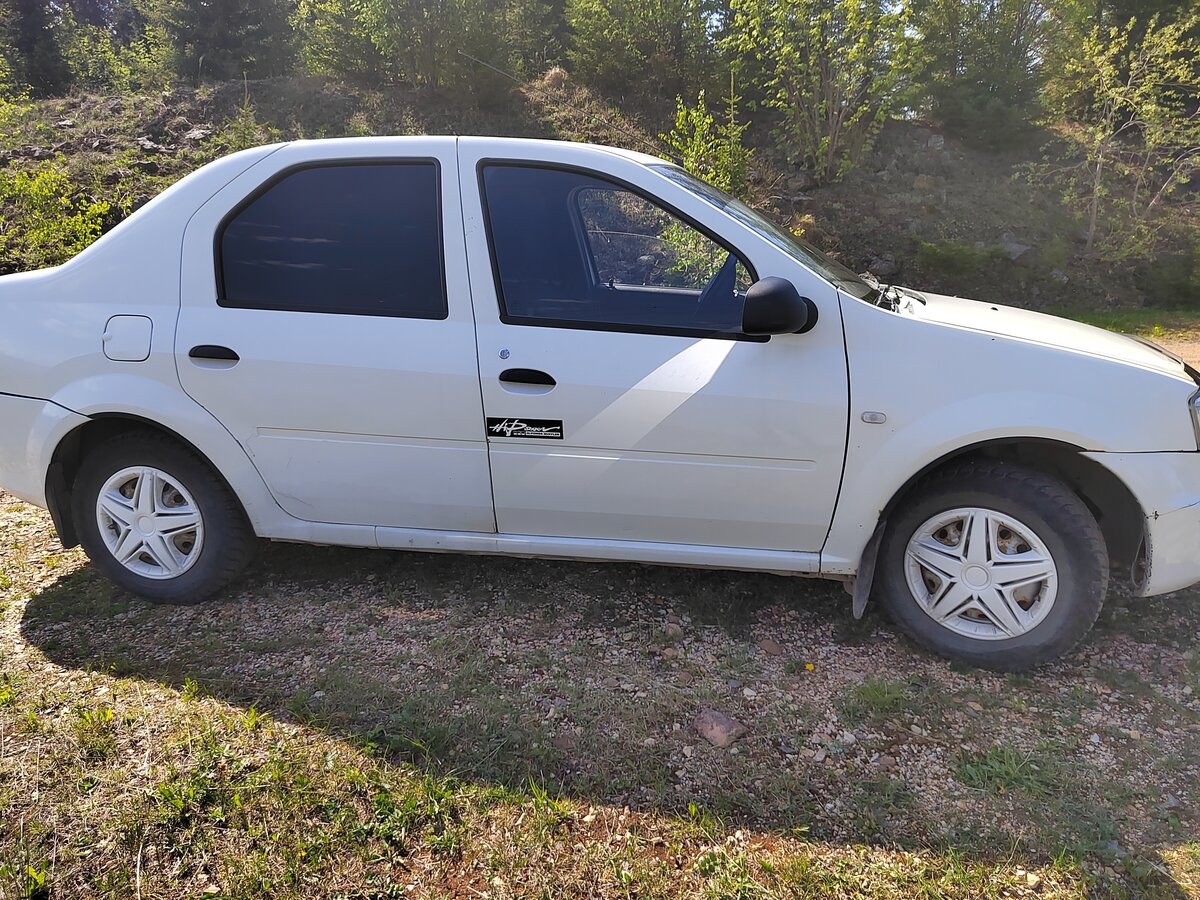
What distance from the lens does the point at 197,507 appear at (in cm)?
329

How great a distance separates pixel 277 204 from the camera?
313 centimetres

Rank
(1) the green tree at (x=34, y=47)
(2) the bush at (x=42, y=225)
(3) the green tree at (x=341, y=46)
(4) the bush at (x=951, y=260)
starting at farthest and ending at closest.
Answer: (1) the green tree at (x=34, y=47), (3) the green tree at (x=341, y=46), (4) the bush at (x=951, y=260), (2) the bush at (x=42, y=225)

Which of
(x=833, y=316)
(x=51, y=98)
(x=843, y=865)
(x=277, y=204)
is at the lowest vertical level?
(x=843, y=865)

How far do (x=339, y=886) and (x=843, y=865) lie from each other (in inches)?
52.9

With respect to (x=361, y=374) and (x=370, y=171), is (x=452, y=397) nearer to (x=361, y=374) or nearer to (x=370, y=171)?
(x=361, y=374)

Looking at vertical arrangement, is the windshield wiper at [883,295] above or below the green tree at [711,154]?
below

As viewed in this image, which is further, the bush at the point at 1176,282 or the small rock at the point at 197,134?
the small rock at the point at 197,134

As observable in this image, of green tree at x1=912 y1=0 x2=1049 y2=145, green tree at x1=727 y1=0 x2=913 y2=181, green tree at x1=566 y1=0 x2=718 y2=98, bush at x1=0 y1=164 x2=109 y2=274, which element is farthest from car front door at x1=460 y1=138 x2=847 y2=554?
green tree at x1=566 y1=0 x2=718 y2=98

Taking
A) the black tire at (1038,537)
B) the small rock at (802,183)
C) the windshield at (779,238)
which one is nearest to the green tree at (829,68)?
the small rock at (802,183)

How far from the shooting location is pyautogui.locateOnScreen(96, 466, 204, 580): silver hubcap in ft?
10.8

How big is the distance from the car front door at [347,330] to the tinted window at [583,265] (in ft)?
0.60

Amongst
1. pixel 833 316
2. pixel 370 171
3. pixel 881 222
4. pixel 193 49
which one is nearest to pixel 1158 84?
pixel 881 222

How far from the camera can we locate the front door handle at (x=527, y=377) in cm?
289

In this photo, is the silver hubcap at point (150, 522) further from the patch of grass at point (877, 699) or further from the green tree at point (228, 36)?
the green tree at point (228, 36)
